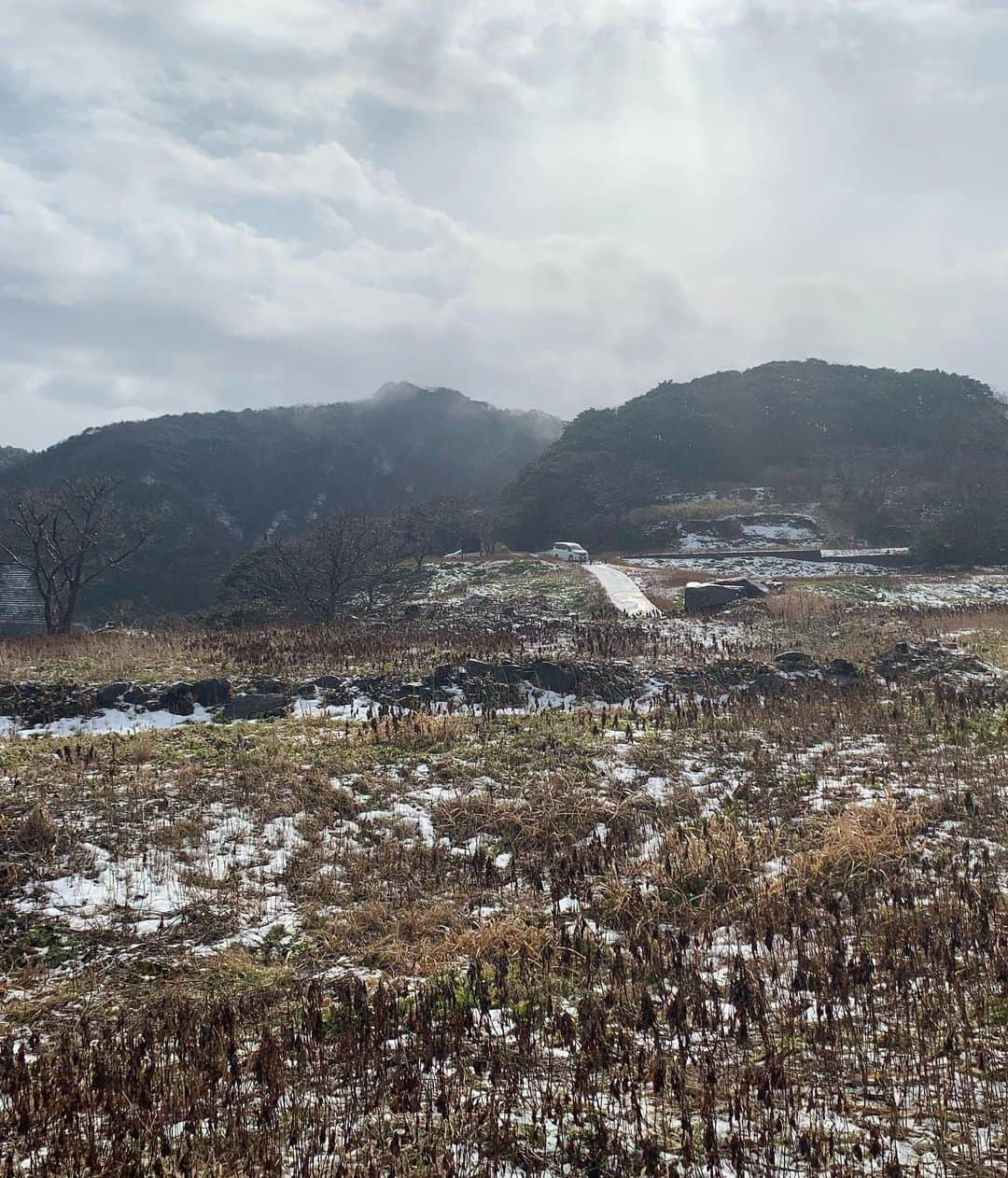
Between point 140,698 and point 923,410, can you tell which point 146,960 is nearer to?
point 140,698

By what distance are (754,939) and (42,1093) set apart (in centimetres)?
387

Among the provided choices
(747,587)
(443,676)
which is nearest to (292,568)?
(747,587)

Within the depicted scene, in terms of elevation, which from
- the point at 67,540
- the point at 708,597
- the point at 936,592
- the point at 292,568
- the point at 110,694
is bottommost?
the point at 110,694

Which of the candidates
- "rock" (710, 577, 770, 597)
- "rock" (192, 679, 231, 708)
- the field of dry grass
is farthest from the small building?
the field of dry grass

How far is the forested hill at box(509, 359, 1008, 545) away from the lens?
204 ft

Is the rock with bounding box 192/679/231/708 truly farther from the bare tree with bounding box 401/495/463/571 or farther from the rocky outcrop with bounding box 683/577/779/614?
the bare tree with bounding box 401/495/463/571

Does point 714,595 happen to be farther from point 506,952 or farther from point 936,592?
point 506,952

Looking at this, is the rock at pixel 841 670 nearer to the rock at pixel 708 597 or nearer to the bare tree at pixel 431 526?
the rock at pixel 708 597

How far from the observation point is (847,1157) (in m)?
3.16

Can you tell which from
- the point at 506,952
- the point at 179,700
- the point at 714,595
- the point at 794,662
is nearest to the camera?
the point at 506,952

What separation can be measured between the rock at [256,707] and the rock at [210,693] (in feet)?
0.67

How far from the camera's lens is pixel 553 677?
14.6 meters

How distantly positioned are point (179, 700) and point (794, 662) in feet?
35.3

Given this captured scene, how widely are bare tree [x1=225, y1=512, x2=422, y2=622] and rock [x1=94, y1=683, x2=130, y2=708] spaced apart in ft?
38.5
